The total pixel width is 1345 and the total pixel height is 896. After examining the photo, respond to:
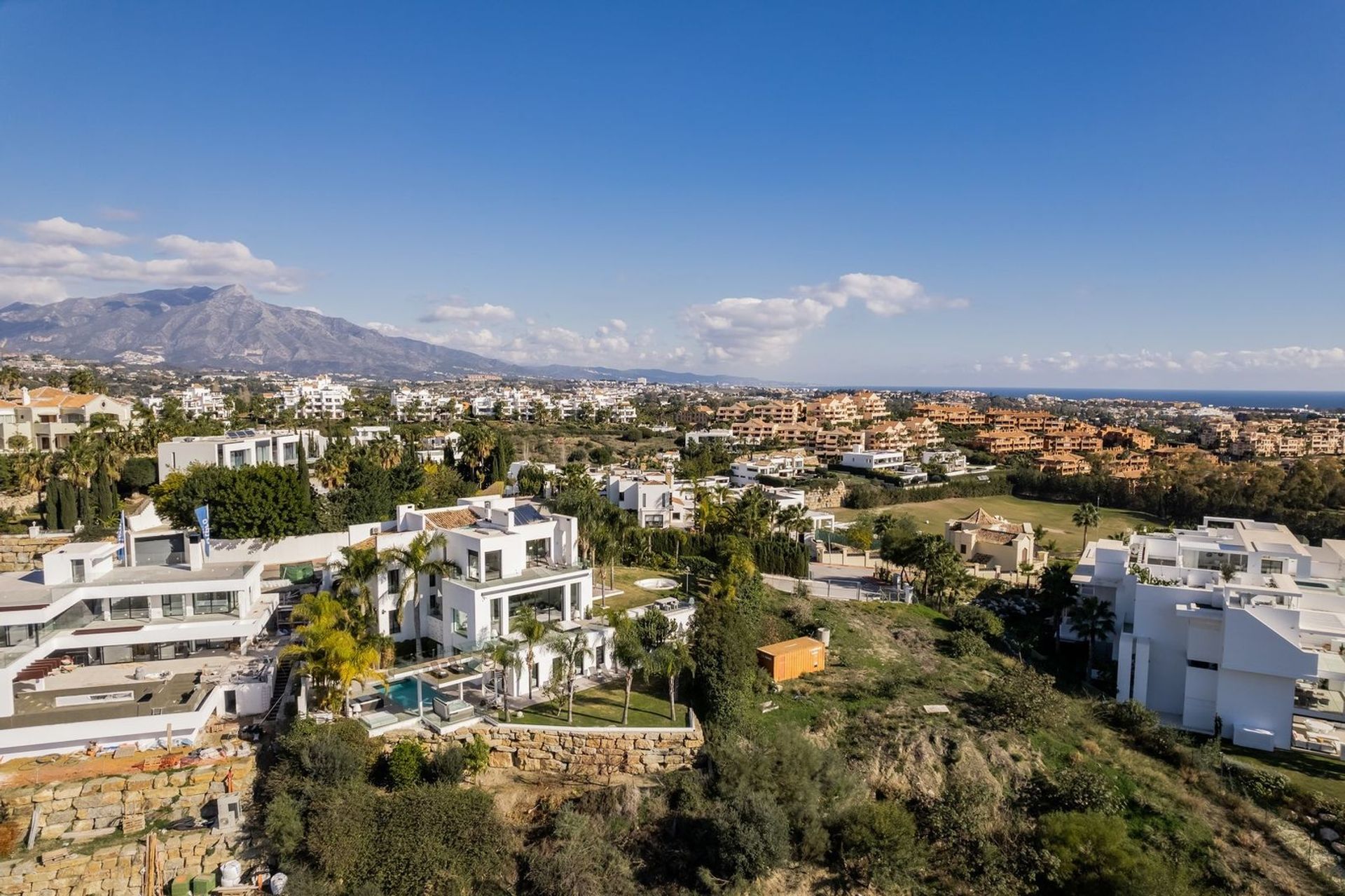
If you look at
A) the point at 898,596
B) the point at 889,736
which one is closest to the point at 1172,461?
the point at 898,596

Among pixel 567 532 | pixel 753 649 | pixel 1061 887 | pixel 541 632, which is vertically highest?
pixel 567 532

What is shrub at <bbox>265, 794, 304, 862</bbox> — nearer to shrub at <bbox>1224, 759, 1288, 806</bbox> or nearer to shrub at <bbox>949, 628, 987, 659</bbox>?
shrub at <bbox>949, 628, 987, 659</bbox>

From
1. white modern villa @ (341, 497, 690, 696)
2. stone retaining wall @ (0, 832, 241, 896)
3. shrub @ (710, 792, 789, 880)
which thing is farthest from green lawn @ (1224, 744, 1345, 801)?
stone retaining wall @ (0, 832, 241, 896)

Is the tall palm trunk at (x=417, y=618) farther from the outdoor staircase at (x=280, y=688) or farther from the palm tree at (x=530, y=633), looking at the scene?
the palm tree at (x=530, y=633)

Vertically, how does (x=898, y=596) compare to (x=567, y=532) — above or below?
below

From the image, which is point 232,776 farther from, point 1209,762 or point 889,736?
point 1209,762

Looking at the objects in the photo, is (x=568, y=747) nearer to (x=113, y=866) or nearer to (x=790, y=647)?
(x=790, y=647)

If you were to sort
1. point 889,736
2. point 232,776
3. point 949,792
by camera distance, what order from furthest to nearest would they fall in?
1. point 889,736
2. point 949,792
3. point 232,776
